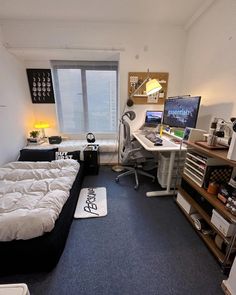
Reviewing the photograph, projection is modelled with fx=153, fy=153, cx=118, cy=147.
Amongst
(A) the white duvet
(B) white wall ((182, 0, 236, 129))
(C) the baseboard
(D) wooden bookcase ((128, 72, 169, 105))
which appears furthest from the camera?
(D) wooden bookcase ((128, 72, 169, 105))

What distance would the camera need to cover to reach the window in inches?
119

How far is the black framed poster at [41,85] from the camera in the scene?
295cm

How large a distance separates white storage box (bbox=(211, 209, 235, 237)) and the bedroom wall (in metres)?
2.74

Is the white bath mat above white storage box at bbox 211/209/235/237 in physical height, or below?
below

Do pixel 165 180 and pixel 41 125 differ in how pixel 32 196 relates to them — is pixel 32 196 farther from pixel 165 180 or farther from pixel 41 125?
pixel 41 125

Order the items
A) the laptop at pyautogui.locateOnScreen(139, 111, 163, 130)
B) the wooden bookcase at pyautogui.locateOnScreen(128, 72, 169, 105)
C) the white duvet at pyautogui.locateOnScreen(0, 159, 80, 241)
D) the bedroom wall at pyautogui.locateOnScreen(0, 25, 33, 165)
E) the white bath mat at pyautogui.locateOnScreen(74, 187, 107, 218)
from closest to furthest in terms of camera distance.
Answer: the white duvet at pyautogui.locateOnScreen(0, 159, 80, 241) → the white bath mat at pyautogui.locateOnScreen(74, 187, 107, 218) → the bedroom wall at pyautogui.locateOnScreen(0, 25, 33, 165) → the wooden bookcase at pyautogui.locateOnScreen(128, 72, 169, 105) → the laptop at pyautogui.locateOnScreen(139, 111, 163, 130)

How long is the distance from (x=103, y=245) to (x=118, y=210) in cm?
50

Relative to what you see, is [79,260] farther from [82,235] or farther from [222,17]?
[222,17]

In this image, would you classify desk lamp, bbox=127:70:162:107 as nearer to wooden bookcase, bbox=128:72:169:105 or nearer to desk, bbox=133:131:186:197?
wooden bookcase, bbox=128:72:169:105

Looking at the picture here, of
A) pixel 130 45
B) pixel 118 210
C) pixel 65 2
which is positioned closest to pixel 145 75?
pixel 130 45

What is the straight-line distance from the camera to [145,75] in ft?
8.84

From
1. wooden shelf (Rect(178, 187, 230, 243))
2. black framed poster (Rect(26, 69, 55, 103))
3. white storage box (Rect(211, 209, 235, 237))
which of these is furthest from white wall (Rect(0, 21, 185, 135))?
white storage box (Rect(211, 209, 235, 237))

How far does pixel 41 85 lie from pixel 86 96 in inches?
35.1

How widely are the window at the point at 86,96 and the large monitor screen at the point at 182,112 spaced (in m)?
1.20
